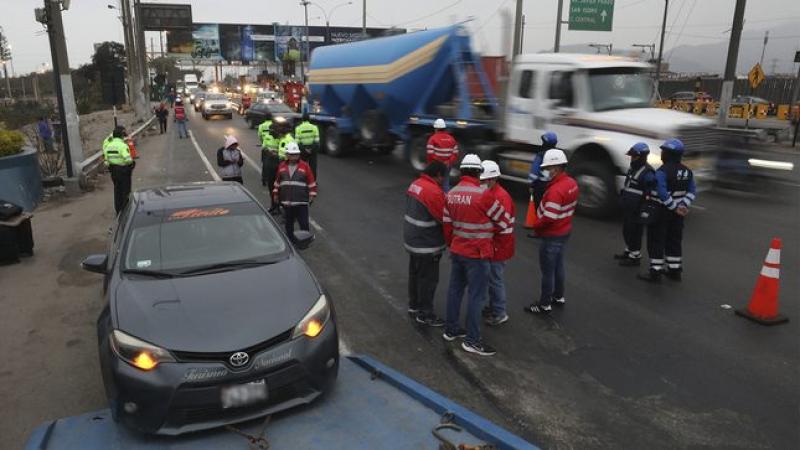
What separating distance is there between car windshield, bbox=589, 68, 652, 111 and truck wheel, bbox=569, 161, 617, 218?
1123 mm

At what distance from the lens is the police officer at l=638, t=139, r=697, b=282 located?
23.0ft

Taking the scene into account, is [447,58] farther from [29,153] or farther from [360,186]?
[29,153]

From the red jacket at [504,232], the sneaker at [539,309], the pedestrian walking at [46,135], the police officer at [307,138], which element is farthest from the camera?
the pedestrian walking at [46,135]

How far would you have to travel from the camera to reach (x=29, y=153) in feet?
38.5

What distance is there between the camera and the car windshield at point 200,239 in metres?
4.68

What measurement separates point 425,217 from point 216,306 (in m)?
2.21

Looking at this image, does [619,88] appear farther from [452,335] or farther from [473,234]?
[452,335]

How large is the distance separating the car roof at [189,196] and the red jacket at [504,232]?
92.3 inches

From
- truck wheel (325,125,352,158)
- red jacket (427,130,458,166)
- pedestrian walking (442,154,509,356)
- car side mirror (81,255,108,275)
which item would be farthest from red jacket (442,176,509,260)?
truck wheel (325,125,352,158)

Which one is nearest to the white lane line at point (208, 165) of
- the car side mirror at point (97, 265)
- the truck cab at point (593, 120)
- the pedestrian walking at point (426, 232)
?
the truck cab at point (593, 120)

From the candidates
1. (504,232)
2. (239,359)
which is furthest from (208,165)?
(239,359)

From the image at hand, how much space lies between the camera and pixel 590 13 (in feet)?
101

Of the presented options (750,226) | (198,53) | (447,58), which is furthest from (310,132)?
(198,53)

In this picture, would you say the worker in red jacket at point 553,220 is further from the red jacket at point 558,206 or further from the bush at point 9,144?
the bush at point 9,144
